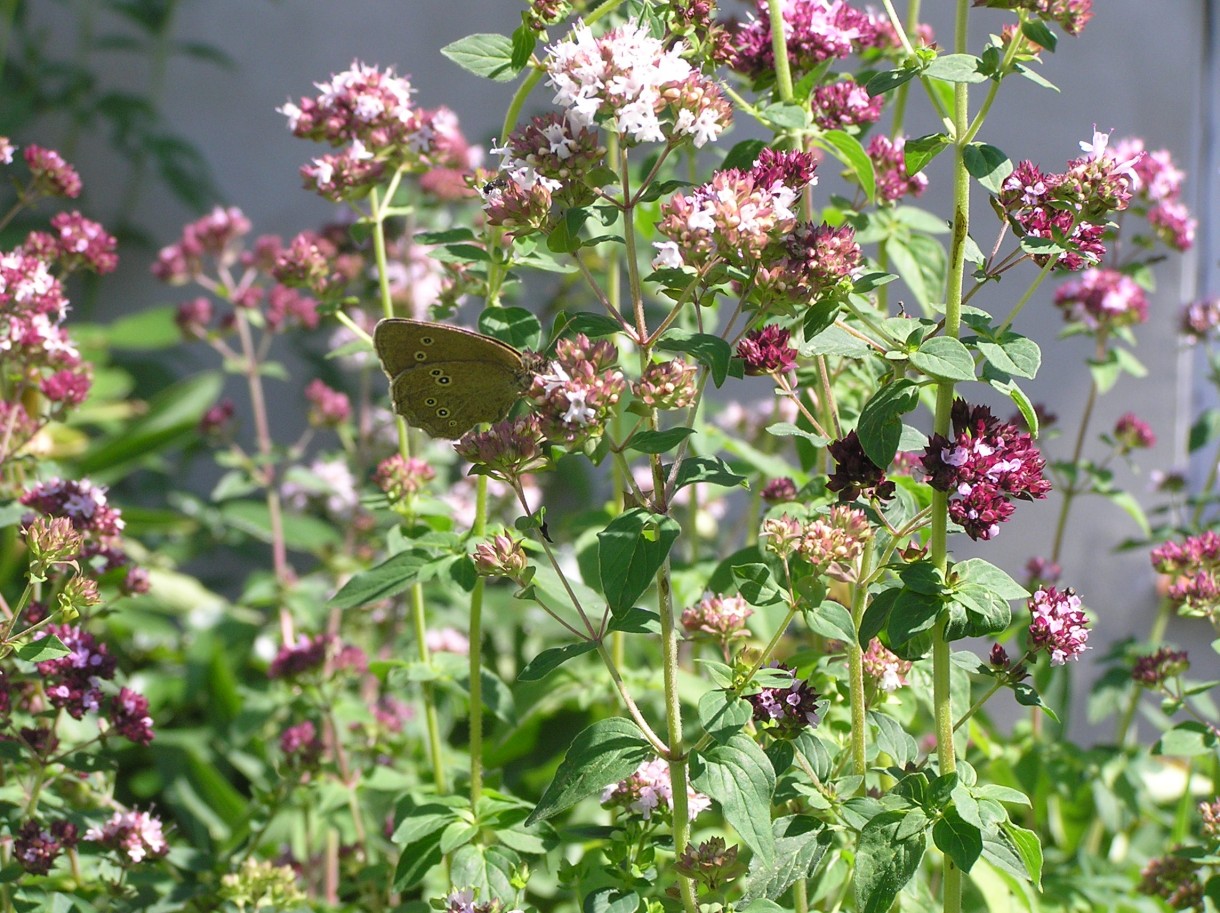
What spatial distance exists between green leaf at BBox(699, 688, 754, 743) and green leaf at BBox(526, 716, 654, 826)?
80 mm

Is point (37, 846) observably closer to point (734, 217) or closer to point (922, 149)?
point (734, 217)

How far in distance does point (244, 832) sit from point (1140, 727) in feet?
8.92

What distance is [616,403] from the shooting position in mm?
1088

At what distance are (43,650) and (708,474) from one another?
69 centimetres

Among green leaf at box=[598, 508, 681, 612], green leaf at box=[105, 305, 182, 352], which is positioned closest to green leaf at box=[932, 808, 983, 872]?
green leaf at box=[598, 508, 681, 612]

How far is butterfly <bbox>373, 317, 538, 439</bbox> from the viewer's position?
1.27 metres

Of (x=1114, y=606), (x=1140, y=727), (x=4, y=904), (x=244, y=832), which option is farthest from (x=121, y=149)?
(x=1140, y=727)

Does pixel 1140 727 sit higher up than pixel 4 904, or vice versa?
pixel 1140 727

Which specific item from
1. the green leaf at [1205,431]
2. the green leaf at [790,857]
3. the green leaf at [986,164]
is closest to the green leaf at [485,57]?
the green leaf at [986,164]

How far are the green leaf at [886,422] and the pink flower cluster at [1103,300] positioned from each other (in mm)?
1090

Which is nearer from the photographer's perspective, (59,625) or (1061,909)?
(59,625)

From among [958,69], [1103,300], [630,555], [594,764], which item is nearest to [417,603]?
[594,764]

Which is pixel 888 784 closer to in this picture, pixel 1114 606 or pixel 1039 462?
pixel 1039 462

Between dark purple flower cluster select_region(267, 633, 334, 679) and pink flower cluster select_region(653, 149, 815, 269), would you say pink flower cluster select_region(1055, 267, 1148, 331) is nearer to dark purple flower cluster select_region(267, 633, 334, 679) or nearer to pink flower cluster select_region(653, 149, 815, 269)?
pink flower cluster select_region(653, 149, 815, 269)
